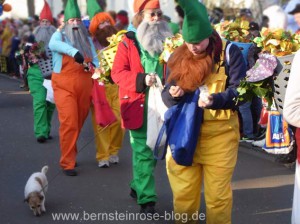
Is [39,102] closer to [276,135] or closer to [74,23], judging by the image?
[74,23]

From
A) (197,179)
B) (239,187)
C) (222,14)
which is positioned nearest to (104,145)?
(239,187)

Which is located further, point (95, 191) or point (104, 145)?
point (104, 145)

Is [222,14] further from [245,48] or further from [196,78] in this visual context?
[196,78]

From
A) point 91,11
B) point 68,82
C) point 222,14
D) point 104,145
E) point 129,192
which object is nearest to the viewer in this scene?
point 129,192

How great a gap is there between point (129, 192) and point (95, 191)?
36 cm

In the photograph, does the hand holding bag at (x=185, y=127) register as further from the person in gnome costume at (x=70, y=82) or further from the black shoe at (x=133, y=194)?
the person in gnome costume at (x=70, y=82)

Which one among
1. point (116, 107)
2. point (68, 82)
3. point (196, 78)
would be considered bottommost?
point (116, 107)

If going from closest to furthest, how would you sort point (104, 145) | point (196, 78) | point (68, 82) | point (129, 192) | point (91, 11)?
1. point (196, 78)
2. point (129, 192)
3. point (68, 82)
4. point (104, 145)
5. point (91, 11)

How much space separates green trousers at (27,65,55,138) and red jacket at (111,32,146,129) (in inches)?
168

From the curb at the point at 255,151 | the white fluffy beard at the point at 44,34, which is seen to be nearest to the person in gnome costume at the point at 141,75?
the curb at the point at 255,151

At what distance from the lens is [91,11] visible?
9.23m

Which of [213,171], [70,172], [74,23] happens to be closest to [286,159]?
[70,172]

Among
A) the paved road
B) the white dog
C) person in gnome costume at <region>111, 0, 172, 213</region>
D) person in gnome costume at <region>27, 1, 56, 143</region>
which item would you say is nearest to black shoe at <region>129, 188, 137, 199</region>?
the paved road

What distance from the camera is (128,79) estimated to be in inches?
234
